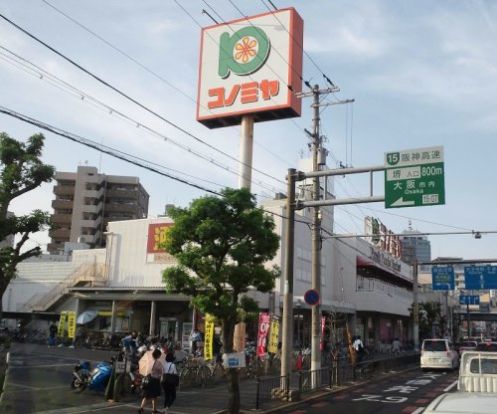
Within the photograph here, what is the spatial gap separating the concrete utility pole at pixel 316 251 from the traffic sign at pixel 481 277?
82.9 ft

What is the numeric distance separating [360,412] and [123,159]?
934cm

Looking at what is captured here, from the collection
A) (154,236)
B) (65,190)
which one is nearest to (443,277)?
(154,236)

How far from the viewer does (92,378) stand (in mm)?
16797

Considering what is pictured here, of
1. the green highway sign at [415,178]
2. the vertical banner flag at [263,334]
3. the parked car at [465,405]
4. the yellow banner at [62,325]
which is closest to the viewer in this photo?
the parked car at [465,405]

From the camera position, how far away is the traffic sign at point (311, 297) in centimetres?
1857

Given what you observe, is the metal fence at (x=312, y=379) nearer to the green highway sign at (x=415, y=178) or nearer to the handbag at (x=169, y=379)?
the handbag at (x=169, y=379)

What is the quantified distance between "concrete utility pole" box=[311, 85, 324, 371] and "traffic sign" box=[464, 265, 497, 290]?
25.3 meters

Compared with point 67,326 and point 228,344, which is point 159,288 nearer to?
point 67,326

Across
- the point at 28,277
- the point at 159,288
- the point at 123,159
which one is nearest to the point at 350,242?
the point at 159,288

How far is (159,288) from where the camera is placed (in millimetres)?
36062

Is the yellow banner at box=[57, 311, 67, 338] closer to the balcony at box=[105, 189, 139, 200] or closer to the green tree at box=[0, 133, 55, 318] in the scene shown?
the green tree at box=[0, 133, 55, 318]

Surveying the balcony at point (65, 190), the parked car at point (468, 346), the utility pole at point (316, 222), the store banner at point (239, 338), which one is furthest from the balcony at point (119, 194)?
the utility pole at point (316, 222)

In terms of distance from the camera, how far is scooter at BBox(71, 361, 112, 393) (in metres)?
16.7

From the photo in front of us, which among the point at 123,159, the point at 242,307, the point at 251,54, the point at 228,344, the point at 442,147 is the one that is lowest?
the point at 228,344
